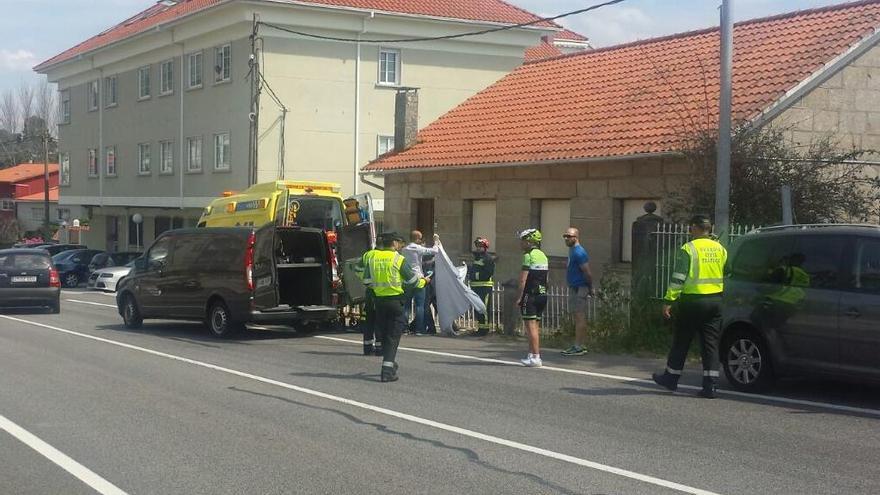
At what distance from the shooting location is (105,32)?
49156 mm

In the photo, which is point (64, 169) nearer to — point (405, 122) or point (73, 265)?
point (73, 265)

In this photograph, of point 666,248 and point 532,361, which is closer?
point 532,361

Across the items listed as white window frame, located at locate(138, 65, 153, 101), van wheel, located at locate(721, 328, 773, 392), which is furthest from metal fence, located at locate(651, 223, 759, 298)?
white window frame, located at locate(138, 65, 153, 101)

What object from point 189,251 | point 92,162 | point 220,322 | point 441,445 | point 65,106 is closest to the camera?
point 441,445

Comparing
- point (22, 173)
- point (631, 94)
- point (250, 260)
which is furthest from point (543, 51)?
point (22, 173)

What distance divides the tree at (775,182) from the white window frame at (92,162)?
118ft

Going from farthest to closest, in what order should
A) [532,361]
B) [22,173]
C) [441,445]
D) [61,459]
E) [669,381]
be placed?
1. [22,173]
2. [532,361]
3. [669,381]
4. [441,445]
5. [61,459]

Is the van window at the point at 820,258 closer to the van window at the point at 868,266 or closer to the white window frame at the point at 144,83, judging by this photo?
the van window at the point at 868,266

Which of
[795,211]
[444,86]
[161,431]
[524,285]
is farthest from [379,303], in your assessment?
[444,86]

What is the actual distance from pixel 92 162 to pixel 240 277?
33290mm

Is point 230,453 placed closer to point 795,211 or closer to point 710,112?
point 795,211

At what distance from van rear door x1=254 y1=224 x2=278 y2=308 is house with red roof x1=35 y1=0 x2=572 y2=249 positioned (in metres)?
12.9

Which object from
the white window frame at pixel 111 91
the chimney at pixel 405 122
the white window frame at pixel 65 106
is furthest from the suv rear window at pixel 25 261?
the white window frame at pixel 65 106

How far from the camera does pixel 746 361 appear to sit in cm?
1062
